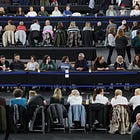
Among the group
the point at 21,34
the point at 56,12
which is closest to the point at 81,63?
the point at 21,34

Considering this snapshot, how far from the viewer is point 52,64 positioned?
1909cm

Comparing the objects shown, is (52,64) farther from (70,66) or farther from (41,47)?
(41,47)

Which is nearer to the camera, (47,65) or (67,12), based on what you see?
(47,65)

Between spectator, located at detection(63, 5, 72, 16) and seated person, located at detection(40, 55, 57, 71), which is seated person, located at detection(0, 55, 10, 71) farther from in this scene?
spectator, located at detection(63, 5, 72, 16)

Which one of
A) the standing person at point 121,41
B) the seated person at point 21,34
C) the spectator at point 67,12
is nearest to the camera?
the standing person at point 121,41

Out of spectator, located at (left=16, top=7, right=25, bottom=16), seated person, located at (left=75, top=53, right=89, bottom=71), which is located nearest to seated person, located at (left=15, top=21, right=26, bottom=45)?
spectator, located at (left=16, top=7, right=25, bottom=16)

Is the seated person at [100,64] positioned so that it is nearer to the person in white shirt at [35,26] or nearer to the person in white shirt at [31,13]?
the person in white shirt at [35,26]

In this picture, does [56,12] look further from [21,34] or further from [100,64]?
[100,64]

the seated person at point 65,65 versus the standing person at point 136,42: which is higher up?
the standing person at point 136,42

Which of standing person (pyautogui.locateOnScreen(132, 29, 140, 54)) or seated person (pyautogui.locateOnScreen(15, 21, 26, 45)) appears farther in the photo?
seated person (pyautogui.locateOnScreen(15, 21, 26, 45))

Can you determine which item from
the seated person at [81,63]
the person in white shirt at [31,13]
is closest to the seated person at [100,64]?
the seated person at [81,63]

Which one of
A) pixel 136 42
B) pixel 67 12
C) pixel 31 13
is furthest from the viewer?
pixel 67 12

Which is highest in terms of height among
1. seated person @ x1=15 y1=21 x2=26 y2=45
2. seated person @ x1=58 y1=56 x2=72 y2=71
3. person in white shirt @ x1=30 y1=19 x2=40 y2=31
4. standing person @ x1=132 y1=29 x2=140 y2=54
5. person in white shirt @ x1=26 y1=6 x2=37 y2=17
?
person in white shirt @ x1=26 y1=6 x2=37 y2=17

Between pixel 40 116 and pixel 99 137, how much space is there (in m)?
1.65
